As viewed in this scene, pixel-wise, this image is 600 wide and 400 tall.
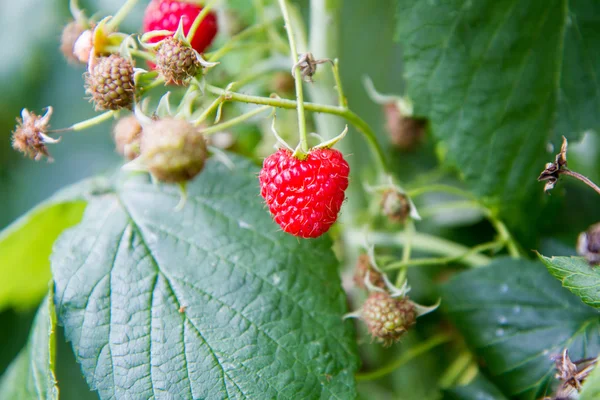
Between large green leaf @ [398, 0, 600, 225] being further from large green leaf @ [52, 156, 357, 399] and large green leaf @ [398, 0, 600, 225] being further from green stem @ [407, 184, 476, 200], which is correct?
large green leaf @ [52, 156, 357, 399]

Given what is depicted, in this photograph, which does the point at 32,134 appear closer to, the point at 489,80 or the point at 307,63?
the point at 307,63

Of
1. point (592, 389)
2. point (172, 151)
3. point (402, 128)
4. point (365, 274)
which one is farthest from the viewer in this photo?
point (402, 128)

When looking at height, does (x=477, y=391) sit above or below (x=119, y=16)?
below

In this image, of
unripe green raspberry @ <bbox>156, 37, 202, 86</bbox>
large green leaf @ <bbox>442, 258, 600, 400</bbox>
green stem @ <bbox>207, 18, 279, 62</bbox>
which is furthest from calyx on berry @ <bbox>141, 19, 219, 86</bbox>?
large green leaf @ <bbox>442, 258, 600, 400</bbox>

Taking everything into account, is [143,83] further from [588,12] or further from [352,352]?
[588,12]

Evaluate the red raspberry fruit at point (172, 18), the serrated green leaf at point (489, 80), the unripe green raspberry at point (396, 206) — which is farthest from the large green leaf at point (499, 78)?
the red raspberry fruit at point (172, 18)

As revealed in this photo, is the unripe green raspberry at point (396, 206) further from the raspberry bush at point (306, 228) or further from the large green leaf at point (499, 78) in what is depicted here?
the large green leaf at point (499, 78)

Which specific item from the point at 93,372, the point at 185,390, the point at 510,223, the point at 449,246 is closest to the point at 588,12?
the point at 510,223

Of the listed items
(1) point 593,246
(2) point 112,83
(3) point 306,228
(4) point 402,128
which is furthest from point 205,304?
(4) point 402,128
